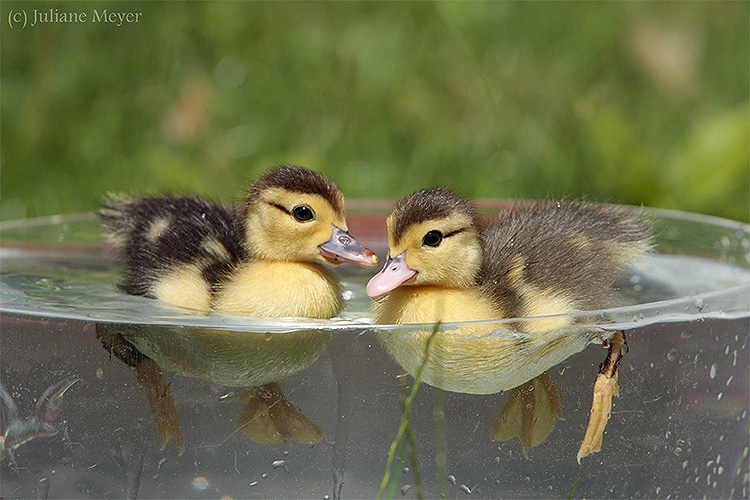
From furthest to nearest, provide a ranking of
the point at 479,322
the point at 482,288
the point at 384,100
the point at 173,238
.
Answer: the point at 384,100 → the point at 173,238 → the point at 482,288 → the point at 479,322

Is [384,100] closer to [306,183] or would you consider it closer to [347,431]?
[306,183]

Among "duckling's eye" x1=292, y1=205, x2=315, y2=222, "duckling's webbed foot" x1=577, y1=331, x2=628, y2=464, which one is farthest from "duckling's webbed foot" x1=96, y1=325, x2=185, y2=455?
"duckling's webbed foot" x1=577, y1=331, x2=628, y2=464

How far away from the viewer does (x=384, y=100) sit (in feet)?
10.1

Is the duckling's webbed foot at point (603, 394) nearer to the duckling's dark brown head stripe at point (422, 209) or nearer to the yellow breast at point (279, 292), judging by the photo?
the duckling's dark brown head stripe at point (422, 209)

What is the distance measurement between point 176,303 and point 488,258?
39 centimetres

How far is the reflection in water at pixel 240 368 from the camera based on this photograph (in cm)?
113

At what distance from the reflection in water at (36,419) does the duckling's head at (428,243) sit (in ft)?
1.27

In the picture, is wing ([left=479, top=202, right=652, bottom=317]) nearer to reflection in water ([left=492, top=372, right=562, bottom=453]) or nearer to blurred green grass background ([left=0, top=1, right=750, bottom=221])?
reflection in water ([left=492, top=372, right=562, bottom=453])

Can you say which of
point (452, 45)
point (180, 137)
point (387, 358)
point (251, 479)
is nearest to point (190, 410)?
point (251, 479)

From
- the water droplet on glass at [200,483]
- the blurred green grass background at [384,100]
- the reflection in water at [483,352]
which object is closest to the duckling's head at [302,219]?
the reflection in water at [483,352]

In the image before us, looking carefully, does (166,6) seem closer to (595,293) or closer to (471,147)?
(471,147)

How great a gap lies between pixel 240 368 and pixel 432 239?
0.86 ft

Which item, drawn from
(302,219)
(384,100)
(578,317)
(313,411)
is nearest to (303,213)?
(302,219)

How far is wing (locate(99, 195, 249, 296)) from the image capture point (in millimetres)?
1308
